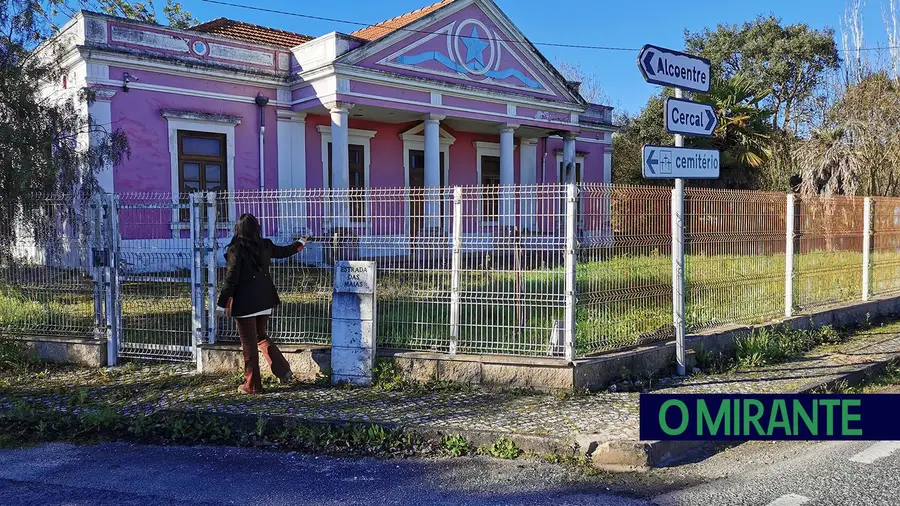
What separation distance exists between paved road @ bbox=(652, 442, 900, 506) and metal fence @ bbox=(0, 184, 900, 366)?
188 cm

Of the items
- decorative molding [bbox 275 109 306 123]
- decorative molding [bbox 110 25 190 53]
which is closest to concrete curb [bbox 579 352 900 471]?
decorative molding [bbox 110 25 190 53]

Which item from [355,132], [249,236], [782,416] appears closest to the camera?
[782,416]

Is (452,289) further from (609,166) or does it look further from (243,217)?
(609,166)

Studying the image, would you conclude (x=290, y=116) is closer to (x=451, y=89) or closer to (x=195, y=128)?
(x=195, y=128)

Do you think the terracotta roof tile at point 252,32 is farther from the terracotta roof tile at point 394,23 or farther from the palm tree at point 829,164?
the palm tree at point 829,164

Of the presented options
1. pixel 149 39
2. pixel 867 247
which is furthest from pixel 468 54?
pixel 867 247

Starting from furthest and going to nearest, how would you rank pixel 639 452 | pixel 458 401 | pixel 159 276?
1. pixel 159 276
2. pixel 458 401
3. pixel 639 452

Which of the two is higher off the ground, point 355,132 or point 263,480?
point 355,132

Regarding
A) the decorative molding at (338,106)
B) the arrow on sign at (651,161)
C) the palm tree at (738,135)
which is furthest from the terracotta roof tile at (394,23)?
the arrow on sign at (651,161)

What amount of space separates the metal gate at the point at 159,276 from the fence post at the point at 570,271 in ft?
12.2

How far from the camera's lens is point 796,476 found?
4.56 metres

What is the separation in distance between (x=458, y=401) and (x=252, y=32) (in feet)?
51.4

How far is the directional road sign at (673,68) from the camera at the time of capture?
6.30 m

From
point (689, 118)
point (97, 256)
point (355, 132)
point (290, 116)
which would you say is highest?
point (290, 116)
